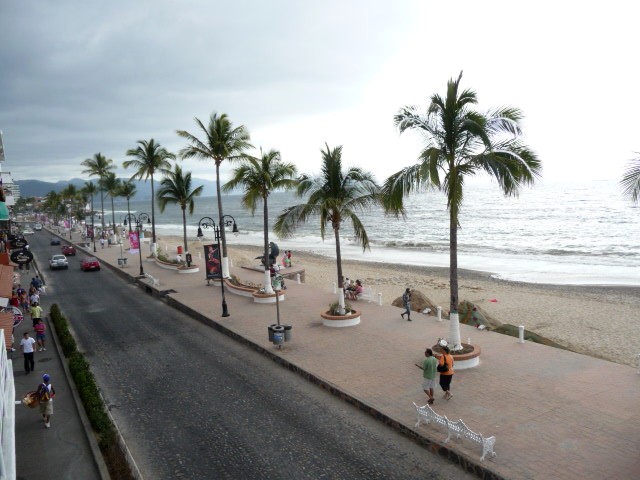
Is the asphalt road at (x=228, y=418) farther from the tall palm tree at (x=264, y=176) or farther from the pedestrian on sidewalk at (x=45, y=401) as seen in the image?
the tall palm tree at (x=264, y=176)

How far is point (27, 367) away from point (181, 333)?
580 cm

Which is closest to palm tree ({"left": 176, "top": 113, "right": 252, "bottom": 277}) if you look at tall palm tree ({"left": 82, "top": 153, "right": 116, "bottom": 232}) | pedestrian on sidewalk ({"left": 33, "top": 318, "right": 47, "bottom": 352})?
pedestrian on sidewalk ({"left": 33, "top": 318, "right": 47, "bottom": 352})

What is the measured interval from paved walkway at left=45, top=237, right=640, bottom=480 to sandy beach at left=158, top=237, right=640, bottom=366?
573 centimetres

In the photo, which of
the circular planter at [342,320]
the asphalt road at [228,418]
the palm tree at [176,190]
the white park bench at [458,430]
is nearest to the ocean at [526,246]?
the circular planter at [342,320]

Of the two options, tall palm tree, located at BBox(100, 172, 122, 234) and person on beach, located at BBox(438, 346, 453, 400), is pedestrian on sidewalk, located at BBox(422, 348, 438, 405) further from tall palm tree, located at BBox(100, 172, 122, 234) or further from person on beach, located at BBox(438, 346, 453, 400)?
tall palm tree, located at BBox(100, 172, 122, 234)

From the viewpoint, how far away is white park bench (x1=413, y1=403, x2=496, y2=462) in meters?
8.96

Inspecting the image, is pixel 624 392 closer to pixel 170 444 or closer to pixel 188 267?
pixel 170 444

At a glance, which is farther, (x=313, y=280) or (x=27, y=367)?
(x=313, y=280)

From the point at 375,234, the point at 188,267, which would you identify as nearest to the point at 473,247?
the point at 375,234

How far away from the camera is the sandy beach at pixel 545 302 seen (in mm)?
21078

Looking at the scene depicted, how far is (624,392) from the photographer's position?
12.0 metres

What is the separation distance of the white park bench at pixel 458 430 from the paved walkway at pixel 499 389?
19cm

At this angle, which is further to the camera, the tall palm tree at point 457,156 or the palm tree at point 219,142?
the palm tree at point 219,142

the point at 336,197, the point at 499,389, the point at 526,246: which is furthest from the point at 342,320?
the point at 526,246
